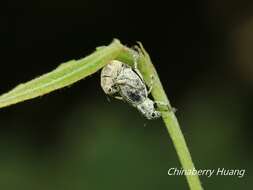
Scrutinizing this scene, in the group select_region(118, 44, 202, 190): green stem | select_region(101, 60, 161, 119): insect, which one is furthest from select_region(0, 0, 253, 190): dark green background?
select_region(118, 44, 202, 190): green stem

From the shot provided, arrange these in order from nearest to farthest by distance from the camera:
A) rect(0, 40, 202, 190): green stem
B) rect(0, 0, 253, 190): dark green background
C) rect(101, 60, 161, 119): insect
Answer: rect(0, 40, 202, 190): green stem → rect(101, 60, 161, 119): insect → rect(0, 0, 253, 190): dark green background

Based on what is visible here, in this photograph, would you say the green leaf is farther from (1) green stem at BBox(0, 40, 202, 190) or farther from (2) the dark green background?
(2) the dark green background

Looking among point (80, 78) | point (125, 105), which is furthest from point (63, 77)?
point (125, 105)

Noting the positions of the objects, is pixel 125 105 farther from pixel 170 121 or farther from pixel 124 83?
pixel 170 121

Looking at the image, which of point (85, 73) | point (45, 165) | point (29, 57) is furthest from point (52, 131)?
point (85, 73)

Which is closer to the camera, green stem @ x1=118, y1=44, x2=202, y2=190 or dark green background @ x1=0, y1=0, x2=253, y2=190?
green stem @ x1=118, y1=44, x2=202, y2=190

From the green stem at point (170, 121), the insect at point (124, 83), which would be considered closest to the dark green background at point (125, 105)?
the insect at point (124, 83)

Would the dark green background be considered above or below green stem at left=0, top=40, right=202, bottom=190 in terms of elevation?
above

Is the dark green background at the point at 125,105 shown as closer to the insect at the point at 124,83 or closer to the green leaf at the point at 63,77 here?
the insect at the point at 124,83
